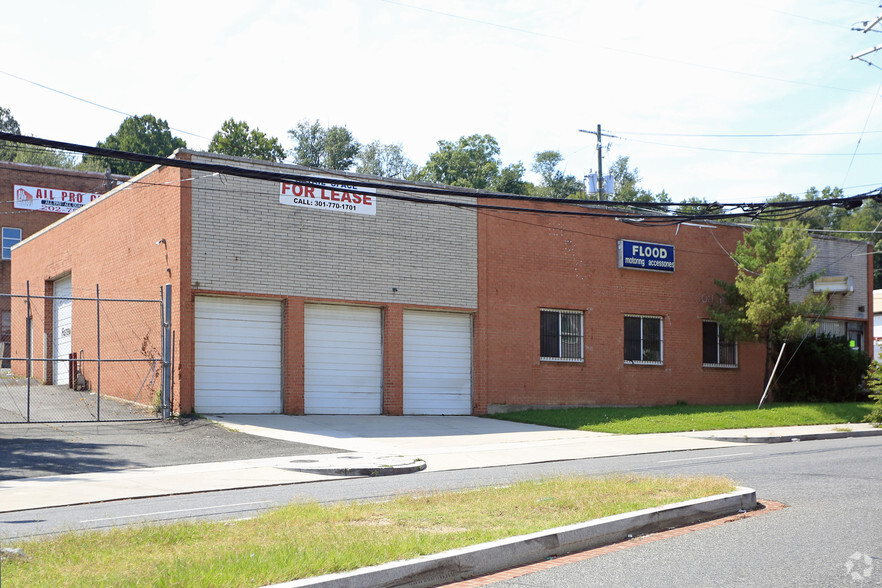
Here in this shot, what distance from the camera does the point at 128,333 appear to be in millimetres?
23219

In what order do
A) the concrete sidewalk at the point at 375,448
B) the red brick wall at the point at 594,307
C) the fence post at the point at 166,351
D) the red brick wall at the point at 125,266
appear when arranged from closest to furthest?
the concrete sidewalk at the point at 375,448
the fence post at the point at 166,351
the red brick wall at the point at 125,266
the red brick wall at the point at 594,307

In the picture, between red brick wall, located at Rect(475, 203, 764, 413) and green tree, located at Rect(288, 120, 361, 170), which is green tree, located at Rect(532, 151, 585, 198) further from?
red brick wall, located at Rect(475, 203, 764, 413)

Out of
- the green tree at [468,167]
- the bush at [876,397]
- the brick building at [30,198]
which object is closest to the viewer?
the bush at [876,397]

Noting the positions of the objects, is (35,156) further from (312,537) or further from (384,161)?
(312,537)

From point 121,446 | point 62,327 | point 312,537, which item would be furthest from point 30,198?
point 312,537

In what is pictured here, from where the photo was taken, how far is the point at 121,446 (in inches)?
647

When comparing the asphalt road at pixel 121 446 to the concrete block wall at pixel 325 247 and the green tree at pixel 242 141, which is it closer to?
the concrete block wall at pixel 325 247

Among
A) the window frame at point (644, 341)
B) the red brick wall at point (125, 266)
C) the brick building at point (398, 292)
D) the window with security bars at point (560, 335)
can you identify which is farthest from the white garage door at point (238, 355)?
the window frame at point (644, 341)

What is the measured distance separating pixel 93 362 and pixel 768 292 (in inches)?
821

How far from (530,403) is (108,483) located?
15.2 metres

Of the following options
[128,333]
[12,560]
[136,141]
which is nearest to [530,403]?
[128,333]

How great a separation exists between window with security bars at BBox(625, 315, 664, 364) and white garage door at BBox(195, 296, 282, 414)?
12113 mm

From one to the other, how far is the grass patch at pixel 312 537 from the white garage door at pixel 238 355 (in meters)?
12.1

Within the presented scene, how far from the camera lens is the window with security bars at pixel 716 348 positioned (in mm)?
29922
